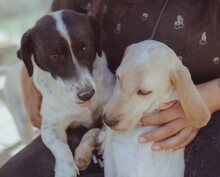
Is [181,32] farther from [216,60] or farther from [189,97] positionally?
[189,97]

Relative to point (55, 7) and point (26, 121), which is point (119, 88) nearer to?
point (55, 7)

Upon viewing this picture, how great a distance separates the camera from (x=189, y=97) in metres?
1.74

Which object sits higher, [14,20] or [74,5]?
[74,5]

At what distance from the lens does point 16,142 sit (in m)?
3.60

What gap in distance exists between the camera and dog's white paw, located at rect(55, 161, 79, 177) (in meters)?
2.05

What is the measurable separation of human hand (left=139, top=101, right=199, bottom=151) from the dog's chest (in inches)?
0.9

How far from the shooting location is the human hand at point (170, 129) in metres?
1.90

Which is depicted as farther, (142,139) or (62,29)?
(62,29)

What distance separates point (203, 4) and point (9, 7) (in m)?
2.86

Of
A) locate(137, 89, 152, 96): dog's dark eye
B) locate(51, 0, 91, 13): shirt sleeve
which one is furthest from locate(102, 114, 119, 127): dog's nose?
locate(51, 0, 91, 13): shirt sleeve

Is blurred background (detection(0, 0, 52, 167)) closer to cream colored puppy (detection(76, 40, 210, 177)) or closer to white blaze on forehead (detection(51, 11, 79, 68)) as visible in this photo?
white blaze on forehead (detection(51, 11, 79, 68))

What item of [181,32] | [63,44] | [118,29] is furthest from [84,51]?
[181,32]

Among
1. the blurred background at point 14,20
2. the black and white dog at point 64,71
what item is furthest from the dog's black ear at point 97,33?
the blurred background at point 14,20

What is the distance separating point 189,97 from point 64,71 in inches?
18.7
